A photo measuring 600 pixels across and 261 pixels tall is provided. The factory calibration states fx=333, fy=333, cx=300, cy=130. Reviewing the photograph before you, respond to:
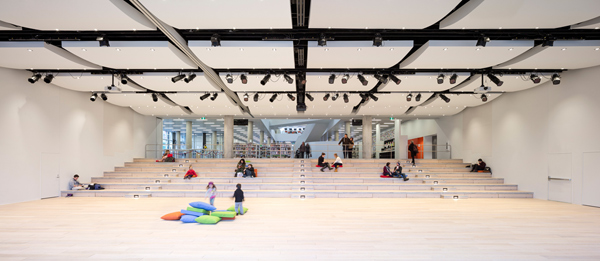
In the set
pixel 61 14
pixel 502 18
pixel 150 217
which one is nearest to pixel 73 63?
pixel 61 14

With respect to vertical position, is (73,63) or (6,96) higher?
(73,63)

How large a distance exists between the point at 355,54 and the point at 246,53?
266 cm

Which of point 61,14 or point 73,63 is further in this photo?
point 73,63

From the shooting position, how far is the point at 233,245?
16.1 feet

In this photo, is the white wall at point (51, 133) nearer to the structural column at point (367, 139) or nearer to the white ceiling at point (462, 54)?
the white ceiling at point (462, 54)

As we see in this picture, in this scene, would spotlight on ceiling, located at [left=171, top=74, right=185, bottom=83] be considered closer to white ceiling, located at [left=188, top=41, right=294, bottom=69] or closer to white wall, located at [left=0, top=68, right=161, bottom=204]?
white ceiling, located at [left=188, top=41, right=294, bottom=69]

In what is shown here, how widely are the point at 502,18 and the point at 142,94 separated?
11.9 meters

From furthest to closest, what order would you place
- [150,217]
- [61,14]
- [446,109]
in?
[446,109]
[150,217]
[61,14]

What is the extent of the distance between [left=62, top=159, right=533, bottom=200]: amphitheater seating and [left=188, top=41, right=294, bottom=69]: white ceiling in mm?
4628

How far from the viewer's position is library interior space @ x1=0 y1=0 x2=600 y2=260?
17.9ft

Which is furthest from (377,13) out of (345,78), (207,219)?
(207,219)

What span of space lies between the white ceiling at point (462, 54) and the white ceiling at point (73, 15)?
6.14 meters

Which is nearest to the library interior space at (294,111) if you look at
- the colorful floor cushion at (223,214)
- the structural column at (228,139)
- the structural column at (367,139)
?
the colorful floor cushion at (223,214)

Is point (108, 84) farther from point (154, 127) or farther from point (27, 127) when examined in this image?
point (154, 127)
